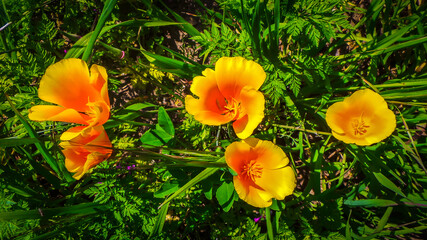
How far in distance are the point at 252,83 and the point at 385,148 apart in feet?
3.15

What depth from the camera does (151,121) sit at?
223 centimetres

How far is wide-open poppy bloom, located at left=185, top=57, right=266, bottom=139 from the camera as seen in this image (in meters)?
1.25

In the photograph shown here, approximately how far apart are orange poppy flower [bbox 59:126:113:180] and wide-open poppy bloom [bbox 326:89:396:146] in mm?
1086

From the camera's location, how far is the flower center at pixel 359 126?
1475 millimetres

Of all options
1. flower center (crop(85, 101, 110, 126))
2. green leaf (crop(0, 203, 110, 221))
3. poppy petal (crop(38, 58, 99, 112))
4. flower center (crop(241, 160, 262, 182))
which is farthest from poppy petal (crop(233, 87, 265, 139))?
green leaf (crop(0, 203, 110, 221))

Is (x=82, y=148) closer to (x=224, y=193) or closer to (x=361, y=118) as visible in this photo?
(x=224, y=193)

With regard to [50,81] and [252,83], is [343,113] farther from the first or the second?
[50,81]

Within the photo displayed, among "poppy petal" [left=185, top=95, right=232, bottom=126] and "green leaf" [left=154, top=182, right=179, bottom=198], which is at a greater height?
"poppy petal" [left=185, top=95, right=232, bottom=126]

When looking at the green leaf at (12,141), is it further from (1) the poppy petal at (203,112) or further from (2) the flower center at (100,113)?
(1) the poppy petal at (203,112)

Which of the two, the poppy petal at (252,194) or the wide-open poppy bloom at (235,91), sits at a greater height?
the wide-open poppy bloom at (235,91)

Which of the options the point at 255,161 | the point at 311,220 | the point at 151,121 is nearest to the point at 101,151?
the point at 255,161

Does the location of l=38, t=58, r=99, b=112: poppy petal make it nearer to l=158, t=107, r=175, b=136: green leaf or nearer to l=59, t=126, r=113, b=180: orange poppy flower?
l=59, t=126, r=113, b=180: orange poppy flower

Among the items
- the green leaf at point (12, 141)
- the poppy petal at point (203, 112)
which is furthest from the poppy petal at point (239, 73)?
the green leaf at point (12, 141)

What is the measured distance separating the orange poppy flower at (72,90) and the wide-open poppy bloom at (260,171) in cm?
62
